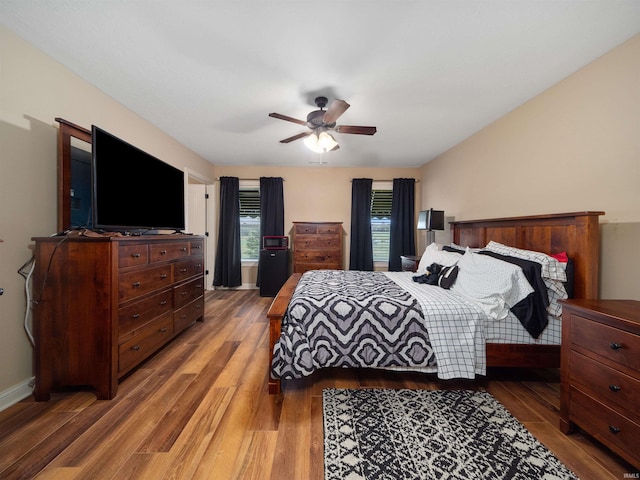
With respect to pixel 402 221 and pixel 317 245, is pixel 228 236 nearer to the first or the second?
pixel 317 245

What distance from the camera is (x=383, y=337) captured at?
1732 mm

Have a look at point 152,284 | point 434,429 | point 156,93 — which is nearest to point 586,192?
point 434,429

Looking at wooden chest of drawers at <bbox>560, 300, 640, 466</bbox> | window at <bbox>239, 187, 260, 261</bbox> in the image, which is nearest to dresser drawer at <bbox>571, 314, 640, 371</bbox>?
wooden chest of drawers at <bbox>560, 300, 640, 466</bbox>

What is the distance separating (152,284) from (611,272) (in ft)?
11.5

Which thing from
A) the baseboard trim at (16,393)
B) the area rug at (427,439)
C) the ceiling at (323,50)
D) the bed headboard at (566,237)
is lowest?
the area rug at (427,439)

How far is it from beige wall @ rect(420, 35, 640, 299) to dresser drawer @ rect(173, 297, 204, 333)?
3.61 metres

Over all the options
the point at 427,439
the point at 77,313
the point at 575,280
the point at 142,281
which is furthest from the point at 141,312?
the point at 575,280

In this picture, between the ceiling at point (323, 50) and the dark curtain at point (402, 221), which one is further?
the dark curtain at point (402, 221)

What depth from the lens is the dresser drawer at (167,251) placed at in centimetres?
209

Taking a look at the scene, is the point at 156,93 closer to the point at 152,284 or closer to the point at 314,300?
the point at 152,284

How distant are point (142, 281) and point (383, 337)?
1917 millimetres

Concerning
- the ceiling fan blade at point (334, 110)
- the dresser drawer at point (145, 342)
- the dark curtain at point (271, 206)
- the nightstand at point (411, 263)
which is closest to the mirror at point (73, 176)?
the dresser drawer at point (145, 342)

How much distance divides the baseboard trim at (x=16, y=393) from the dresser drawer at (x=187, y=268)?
1115 mm

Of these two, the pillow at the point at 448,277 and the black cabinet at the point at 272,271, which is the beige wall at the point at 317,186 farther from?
the pillow at the point at 448,277
